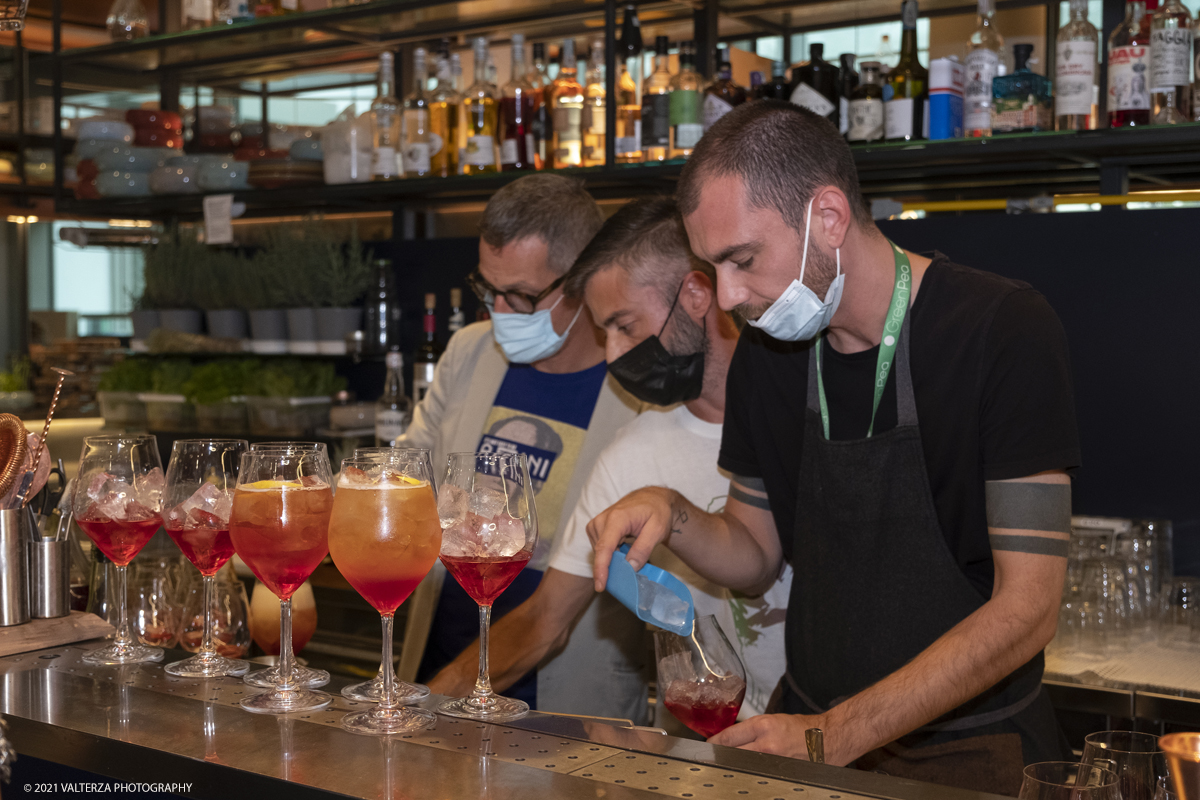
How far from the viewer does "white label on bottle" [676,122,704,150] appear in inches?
109

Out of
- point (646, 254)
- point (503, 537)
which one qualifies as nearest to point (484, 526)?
point (503, 537)

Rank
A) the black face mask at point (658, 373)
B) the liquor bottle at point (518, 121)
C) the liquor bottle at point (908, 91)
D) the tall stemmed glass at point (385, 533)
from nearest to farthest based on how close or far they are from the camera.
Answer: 1. the tall stemmed glass at point (385, 533)
2. the black face mask at point (658, 373)
3. the liquor bottle at point (908, 91)
4. the liquor bottle at point (518, 121)

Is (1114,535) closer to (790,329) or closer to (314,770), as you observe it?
(790,329)

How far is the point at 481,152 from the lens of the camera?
312cm

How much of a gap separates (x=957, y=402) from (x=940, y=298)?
0.16m

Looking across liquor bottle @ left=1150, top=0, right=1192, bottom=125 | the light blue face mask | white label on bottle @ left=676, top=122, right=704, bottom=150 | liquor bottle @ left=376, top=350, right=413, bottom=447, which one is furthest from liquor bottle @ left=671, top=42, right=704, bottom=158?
liquor bottle @ left=376, top=350, right=413, bottom=447

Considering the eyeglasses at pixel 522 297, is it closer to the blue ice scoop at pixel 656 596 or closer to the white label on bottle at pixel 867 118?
the white label on bottle at pixel 867 118

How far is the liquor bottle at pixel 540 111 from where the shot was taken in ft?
10.1

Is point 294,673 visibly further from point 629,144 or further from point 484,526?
point 629,144

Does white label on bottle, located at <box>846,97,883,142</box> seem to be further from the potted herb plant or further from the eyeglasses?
the potted herb plant

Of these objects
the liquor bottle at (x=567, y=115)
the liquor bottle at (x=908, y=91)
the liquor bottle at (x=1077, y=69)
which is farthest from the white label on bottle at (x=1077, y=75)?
the liquor bottle at (x=567, y=115)

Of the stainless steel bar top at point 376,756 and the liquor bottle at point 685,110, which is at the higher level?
the liquor bottle at point 685,110

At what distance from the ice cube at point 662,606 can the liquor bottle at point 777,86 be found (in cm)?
176

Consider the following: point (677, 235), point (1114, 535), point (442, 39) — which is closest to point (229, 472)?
point (677, 235)
